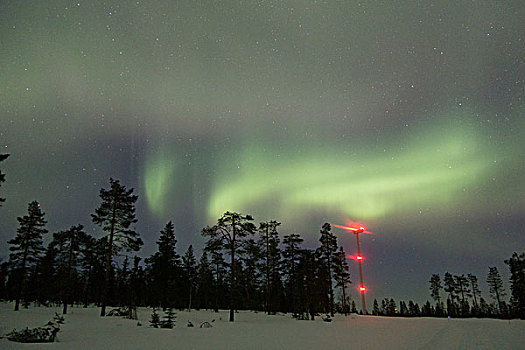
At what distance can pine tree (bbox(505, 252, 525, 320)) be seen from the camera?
224 ft

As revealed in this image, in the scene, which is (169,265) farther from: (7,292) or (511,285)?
(511,285)

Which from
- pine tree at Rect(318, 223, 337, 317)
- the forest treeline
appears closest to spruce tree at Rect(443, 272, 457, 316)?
the forest treeline

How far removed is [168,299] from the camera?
63.2m

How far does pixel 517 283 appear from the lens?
72438mm

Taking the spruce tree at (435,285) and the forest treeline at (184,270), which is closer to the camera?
the forest treeline at (184,270)

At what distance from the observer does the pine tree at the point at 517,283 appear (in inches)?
2692

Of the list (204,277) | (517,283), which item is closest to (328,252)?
(204,277)

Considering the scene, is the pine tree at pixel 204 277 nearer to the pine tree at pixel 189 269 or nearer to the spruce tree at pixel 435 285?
the pine tree at pixel 189 269

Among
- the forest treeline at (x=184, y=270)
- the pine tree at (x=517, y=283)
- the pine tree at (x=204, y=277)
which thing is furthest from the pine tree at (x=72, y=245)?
the pine tree at (x=517, y=283)

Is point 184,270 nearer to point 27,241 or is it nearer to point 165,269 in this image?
point 165,269

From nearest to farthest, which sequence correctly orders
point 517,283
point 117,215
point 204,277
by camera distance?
1. point 117,215
2. point 204,277
3. point 517,283

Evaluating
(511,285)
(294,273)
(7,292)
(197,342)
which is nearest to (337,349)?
(197,342)

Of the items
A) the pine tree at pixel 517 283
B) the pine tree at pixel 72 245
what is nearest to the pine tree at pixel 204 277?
the pine tree at pixel 72 245

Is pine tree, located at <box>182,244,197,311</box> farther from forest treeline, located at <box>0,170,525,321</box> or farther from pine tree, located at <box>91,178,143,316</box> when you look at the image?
pine tree, located at <box>91,178,143,316</box>
